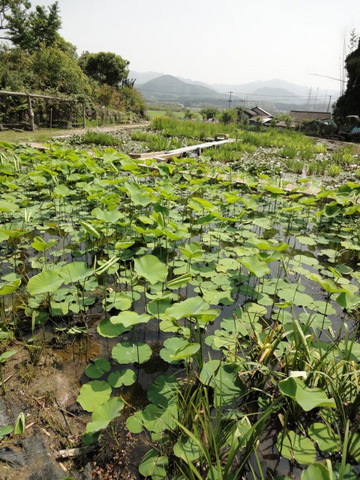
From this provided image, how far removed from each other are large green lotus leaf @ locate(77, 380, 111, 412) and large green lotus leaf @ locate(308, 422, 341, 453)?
3.09 feet

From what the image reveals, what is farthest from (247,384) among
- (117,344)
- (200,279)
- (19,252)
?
(19,252)

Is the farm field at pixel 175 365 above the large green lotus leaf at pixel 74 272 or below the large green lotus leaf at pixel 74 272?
below

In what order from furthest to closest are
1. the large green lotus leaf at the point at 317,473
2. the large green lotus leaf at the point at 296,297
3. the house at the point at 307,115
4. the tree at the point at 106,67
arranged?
1. the house at the point at 307,115
2. the tree at the point at 106,67
3. the large green lotus leaf at the point at 296,297
4. the large green lotus leaf at the point at 317,473

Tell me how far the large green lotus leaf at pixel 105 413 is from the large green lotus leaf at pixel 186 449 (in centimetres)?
28

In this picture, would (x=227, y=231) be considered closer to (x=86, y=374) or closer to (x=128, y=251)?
(x=128, y=251)

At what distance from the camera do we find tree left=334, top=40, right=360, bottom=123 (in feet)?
54.0

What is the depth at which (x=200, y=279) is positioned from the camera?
2418 millimetres

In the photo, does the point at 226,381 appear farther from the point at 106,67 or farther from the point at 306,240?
the point at 106,67

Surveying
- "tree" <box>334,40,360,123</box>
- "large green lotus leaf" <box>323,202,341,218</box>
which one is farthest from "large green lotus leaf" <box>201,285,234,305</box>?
"tree" <box>334,40,360,123</box>

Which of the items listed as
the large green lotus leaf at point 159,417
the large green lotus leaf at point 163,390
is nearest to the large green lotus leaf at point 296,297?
the large green lotus leaf at point 163,390

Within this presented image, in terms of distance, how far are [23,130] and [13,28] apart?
16038 millimetres

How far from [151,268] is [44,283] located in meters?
0.63

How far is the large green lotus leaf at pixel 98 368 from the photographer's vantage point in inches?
60.7

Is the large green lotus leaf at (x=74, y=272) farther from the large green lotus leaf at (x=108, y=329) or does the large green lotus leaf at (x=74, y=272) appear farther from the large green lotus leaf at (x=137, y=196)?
the large green lotus leaf at (x=137, y=196)
